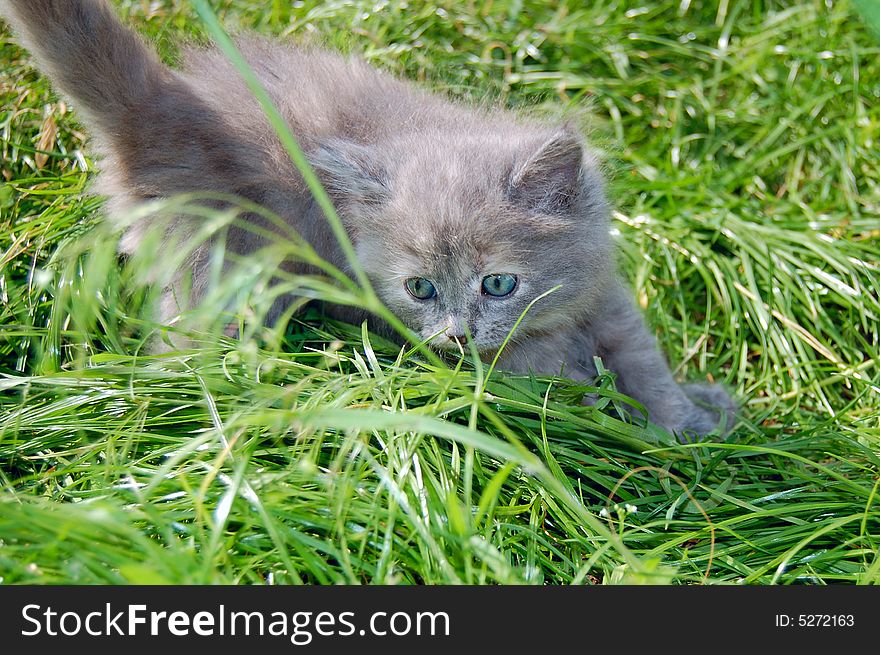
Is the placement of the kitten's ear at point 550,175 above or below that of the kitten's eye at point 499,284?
above

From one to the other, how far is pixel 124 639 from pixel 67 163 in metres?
1.95

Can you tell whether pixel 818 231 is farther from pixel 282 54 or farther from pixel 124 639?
pixel 124 639

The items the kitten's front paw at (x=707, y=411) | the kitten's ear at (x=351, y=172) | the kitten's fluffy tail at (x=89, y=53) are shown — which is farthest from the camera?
the kitten's front paw at (x=707, y=411)

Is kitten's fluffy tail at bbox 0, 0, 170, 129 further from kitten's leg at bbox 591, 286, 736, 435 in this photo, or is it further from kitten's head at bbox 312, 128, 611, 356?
kitten's leg at bbox 591, 286, 736, 435

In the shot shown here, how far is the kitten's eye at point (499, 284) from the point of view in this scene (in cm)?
201

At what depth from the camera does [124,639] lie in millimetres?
1314

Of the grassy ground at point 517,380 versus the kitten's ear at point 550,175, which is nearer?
the grassy ground at point 517,380

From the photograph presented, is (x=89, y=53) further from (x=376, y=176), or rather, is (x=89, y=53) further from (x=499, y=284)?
(x=499, y=284)

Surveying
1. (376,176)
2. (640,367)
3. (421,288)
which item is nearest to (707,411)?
(640,367)

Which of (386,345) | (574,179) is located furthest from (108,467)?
(574,179)

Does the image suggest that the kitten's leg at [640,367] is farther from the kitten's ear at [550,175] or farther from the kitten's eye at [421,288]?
the kitten's eye at [421,288]

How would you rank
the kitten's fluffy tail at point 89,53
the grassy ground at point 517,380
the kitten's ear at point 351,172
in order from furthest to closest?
the kitten's ear at point 351,172 → the kitten's fluffy tail at point 89,53 → the grassy ground at point 517,380

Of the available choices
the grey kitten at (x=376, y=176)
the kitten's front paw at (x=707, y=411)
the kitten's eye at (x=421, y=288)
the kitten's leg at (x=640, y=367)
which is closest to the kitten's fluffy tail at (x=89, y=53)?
the grey kitten at (x=376, y=176)

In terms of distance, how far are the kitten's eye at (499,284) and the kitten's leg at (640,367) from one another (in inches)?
19.0
